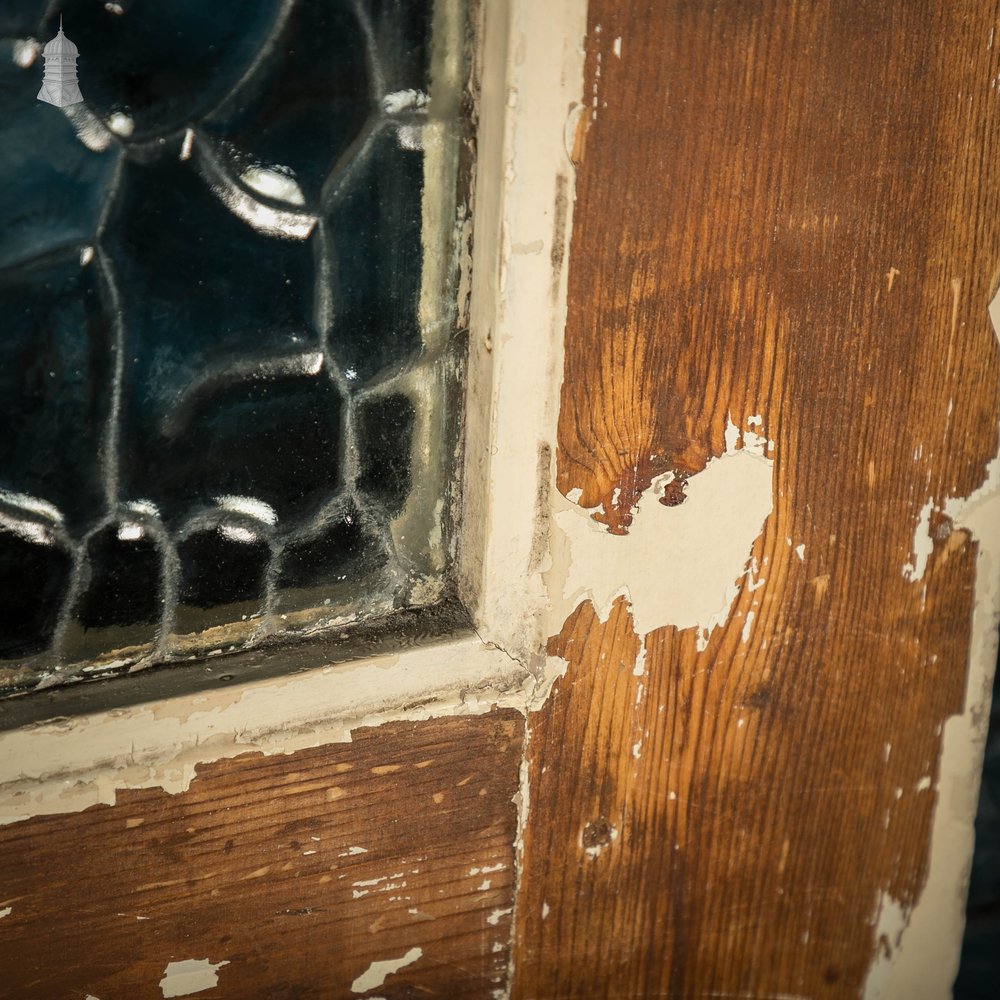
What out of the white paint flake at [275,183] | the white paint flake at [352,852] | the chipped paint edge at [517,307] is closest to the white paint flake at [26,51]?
the white paint flake at [275,183]

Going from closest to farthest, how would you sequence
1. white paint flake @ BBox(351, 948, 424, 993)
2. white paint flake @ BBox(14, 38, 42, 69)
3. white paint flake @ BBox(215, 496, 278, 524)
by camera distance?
white paint flake @ BBox(14, 38, 42, 69) < white paint flake @ BBox(215, 496, 278, 524) < white paint flake @ BBox(351, 948, 424, 993)

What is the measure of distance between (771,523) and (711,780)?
0.24 metres

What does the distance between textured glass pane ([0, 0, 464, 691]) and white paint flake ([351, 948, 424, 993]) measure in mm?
310

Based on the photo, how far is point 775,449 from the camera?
2.80ft

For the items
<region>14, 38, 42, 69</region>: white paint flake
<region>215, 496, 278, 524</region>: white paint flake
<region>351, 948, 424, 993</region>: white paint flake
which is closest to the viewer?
<region>14, 38, 42, 69</region>: white paint flake

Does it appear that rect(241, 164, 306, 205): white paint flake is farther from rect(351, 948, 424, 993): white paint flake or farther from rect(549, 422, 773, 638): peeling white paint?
rect(351, 948, 424, 993): white paint flake

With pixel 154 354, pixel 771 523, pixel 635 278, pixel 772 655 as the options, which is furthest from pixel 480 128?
pixel 772 655

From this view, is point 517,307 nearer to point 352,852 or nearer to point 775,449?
point 775,449

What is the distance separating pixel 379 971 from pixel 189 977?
157mm

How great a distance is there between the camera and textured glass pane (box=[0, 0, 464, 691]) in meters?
0.66

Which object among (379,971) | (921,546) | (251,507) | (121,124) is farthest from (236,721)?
(921,546)

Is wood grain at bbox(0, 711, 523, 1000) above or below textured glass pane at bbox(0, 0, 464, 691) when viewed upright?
below

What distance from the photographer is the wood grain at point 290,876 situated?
2.51 feet

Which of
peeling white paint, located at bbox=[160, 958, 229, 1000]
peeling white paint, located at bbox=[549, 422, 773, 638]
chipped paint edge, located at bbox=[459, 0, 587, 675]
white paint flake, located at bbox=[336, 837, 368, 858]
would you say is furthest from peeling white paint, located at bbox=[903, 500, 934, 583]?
peeling white paint, located at bbox=[160, 958, 229, 1000]
